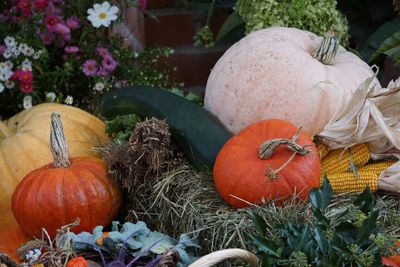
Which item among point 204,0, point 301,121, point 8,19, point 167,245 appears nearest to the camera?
point 167,245

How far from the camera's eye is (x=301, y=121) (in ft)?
7.20

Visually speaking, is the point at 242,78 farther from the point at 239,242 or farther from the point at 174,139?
the point at 239,242

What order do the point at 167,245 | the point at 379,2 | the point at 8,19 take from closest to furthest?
1. the point at 167,245
2. the point at 8,19
3. the point at 379,2

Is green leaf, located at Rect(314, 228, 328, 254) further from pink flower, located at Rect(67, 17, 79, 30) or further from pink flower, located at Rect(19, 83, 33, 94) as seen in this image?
pink flower, located at Rect(67, 17, 79, 30)

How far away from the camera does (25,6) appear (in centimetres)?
286

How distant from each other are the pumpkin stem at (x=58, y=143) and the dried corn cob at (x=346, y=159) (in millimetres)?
864

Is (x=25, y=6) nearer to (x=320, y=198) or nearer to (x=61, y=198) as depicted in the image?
(x=61, y=198)

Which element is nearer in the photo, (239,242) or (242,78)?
(239,242)

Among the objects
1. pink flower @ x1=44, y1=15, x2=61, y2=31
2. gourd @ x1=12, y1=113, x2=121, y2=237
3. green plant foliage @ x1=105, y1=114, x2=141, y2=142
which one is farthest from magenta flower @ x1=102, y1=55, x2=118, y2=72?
gourd @ x1=12, y1=113, x2=121, y2=237

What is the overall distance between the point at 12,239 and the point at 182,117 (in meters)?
0.72

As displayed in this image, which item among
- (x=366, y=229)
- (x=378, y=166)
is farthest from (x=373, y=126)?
(x=366, y=229)

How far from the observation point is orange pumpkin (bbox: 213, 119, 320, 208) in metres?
1.86

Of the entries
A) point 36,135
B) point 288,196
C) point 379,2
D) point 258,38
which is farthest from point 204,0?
point 288,196

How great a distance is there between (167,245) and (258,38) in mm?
928
